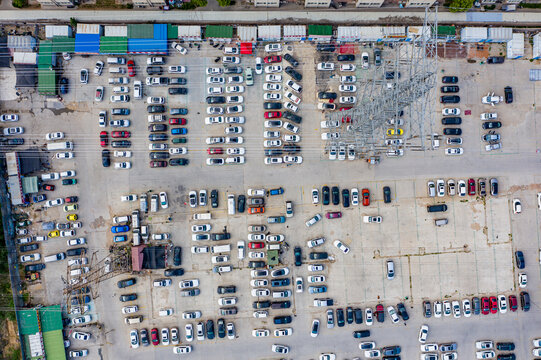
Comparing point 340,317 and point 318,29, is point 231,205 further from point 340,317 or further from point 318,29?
point 318,29

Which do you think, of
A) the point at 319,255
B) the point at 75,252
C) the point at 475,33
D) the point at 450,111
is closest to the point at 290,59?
the point at 450,111

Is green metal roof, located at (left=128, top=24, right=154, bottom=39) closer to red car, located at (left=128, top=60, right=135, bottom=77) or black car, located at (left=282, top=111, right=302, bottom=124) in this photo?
red car, located at (left=128, top=60, right=135, bottom=77)

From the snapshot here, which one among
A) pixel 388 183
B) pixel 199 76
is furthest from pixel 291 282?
pixel 199 76

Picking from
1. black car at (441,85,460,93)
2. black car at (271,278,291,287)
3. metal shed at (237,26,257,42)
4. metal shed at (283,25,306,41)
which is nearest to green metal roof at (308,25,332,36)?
metal shed at (283,25,306,41)

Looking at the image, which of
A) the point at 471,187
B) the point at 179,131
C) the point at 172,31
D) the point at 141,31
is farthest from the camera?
the point at 471,187

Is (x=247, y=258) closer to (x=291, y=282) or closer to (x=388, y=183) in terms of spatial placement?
(x=291, y=282)

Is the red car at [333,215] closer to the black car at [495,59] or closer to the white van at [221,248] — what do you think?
the white van at [221,248]
